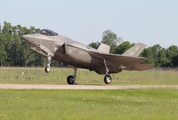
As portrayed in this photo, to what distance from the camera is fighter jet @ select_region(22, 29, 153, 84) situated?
33.6 meters

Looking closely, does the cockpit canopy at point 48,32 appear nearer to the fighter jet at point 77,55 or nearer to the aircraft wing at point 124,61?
the fighter jet at point 77,55

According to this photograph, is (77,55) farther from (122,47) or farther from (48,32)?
(122,47)

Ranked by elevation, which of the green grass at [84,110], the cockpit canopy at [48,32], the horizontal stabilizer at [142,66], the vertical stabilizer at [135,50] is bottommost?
the green grass at [84,110]

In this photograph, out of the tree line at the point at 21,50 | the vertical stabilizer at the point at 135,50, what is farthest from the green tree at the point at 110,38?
the vertical stabilizer at the point at 135,50

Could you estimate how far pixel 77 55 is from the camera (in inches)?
1357

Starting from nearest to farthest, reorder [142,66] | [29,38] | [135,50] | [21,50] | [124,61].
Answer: [29,38] < [124,61] < [142,66] < [135,50] < [21,50]

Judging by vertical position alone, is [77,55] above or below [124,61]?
above

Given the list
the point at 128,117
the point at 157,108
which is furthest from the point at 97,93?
the point at 128,117

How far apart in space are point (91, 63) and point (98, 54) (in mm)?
911

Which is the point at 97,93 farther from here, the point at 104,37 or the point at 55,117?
the point at 104,37

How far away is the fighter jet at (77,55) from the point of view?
3362 centimetres

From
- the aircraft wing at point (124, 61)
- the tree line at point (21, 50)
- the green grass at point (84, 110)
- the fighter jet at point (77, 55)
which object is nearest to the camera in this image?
the green grass at point (84, 110)

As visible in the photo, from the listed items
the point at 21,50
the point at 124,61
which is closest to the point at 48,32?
the point at 124,61

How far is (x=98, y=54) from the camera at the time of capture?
35.2m
